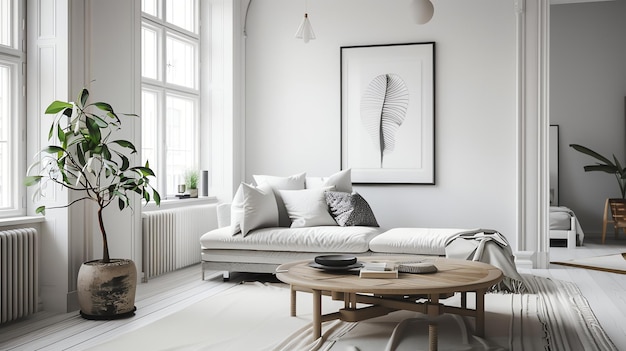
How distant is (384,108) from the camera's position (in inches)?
258

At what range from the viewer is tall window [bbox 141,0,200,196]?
5.81 metres

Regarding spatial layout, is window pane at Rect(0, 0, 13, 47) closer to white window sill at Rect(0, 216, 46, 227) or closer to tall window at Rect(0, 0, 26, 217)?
tall window at Rect(0, 0, 26, 217)

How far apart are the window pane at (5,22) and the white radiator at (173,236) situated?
178 centimetres

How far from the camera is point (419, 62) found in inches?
253

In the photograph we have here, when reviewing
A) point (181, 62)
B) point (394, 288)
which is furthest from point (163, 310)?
point (181, 62)

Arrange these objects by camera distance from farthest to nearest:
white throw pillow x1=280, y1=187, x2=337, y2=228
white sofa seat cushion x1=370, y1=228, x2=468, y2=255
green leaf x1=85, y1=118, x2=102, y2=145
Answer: white throw pillow x1=280, y1=187, x2=337, y2=228 → white sofa seat cushion x1=370, y1=228, x2=468, y2=255 → green leaf x1=85, y1=118, x2=102, y2=145

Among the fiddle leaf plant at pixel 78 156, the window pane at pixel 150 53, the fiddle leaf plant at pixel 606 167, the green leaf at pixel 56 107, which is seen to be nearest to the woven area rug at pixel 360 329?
the fiddle leaf plant at pixel 78 156

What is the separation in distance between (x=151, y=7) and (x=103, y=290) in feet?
10.1

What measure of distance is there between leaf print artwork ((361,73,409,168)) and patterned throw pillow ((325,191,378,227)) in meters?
1.02

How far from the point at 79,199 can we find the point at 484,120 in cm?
407

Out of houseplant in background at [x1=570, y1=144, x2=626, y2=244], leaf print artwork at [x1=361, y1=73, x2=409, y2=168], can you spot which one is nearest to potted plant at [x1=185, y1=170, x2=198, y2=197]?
leaf print artwork at [x1=361, y1=73, x2=409, y2=168]

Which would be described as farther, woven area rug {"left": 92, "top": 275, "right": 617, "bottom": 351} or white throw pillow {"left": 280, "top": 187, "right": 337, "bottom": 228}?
white throw pillow {"left": 280, "top": 187, "right": 337, "bottom": 228}

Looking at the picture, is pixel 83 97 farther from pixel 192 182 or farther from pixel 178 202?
pixel 192 182

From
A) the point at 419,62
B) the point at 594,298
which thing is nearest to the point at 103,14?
the point at 419,62
